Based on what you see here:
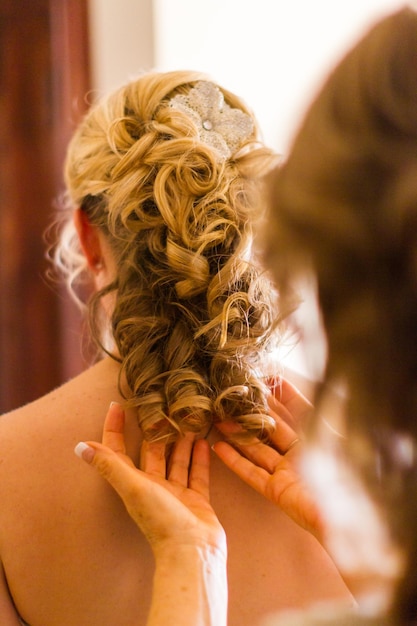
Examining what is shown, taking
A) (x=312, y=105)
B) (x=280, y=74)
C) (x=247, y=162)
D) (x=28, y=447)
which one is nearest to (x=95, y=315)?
(x=28, y=447)

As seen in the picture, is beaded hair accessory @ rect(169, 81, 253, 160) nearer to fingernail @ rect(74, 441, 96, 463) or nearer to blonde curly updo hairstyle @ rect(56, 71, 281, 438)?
blonde curly updo hairstyle @ rect(56, 71, 281, 438)

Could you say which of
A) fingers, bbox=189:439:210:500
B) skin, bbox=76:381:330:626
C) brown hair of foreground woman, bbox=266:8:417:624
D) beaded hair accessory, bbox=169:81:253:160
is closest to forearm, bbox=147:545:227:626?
skin, bbox=76:381:330:626

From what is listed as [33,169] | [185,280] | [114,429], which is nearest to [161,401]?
[114,429]

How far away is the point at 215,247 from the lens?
1.09m

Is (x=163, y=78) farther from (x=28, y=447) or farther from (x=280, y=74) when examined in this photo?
(x=280, y=74)

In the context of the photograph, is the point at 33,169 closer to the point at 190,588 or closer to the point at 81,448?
the point at 81,448

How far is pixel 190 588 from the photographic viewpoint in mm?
921

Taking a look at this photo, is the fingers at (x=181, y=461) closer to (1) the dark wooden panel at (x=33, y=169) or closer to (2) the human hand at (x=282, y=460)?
(2) the human hand at (x=282, y=460)

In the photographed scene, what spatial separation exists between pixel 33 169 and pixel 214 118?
1.17 meters

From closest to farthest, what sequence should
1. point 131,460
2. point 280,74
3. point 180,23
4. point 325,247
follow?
point 325,247
point 131,460
point 280,74
point 180,23

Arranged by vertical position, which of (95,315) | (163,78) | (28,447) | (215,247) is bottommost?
(28,447)

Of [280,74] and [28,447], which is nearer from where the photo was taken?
[28,447]

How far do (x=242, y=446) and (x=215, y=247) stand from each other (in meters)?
0.31

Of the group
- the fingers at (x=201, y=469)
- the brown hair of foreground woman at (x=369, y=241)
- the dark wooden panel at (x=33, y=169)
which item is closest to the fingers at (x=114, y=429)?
the fingers at (x=201, y=469)
